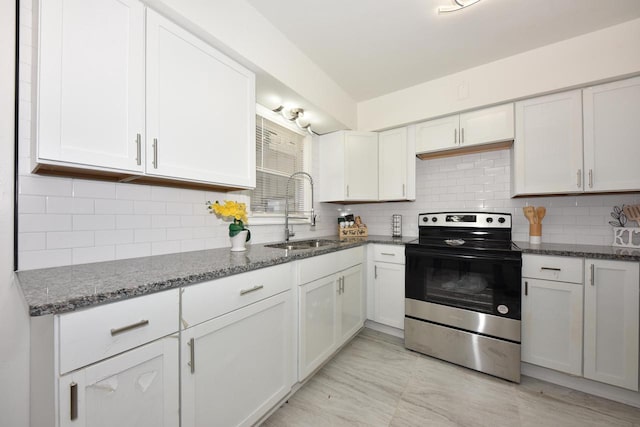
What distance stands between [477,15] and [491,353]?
244 cm

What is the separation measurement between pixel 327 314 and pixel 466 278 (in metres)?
1.16

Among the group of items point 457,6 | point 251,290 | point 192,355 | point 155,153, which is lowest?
point 192,355

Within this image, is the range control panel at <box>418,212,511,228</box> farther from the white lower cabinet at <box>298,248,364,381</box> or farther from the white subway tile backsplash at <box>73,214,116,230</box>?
the white subway tile backsplash at <box>73,214,116,230</box>

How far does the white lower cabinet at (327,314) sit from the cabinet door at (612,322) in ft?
5.33

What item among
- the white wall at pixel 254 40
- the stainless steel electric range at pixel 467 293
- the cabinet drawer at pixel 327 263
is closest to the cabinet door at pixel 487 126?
the stainless steel electric range at pixel 467 293

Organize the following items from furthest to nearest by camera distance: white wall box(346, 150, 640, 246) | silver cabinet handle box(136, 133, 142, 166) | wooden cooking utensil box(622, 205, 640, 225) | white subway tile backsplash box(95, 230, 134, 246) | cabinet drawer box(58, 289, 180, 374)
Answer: white wall box(346, 150, 640, 246) < wooden cooking utensil box(622, 205, 640, 225) < white subway tile backsplash box(95, 230, 134, 246) < silver cabinet handle box(136, 133, 142, 166) < cabinet drawer box(58, 289, 180, 374)

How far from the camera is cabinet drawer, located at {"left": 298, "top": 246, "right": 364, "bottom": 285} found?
1725 millimetres

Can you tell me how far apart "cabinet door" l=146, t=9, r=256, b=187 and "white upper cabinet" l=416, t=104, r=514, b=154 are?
70.5 inches

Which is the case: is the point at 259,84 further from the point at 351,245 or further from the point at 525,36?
the point at 525,36

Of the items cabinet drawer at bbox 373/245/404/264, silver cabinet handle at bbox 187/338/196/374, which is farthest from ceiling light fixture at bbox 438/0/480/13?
silver cabinet handle at bbox 187/338/196/374

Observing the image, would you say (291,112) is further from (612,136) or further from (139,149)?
(612,136)

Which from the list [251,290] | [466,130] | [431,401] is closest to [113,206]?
[251,290]

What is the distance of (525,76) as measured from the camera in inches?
83.6

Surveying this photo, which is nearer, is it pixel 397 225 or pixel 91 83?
Result: pixel 91 83
